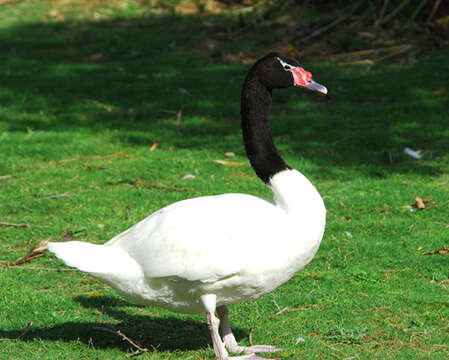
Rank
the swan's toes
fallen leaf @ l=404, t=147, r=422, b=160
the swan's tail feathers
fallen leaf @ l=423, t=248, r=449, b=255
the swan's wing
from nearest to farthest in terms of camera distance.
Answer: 1. the swan's wing
2. the swan's tail feathers
3. the swan's toes
4. fallen leaf @ l=423, t=248, r=449, b=255
5. fallen leaf @ l=404, t=147, r=422, b=160

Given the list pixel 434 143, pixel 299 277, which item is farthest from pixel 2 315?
pixel 434 143

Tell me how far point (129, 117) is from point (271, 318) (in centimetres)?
627

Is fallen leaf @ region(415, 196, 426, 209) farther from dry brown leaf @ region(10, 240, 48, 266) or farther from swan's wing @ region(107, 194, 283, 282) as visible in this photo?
dry brown leaf @ region(10, 240, 48, 266)

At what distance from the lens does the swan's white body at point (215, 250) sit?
14.5 ft

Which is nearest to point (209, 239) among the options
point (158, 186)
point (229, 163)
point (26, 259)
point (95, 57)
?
point (26, 259)

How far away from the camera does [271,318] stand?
18.0ft

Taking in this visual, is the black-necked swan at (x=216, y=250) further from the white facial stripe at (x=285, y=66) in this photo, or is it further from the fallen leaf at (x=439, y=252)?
the fallen leaf at (x=439, y=252)

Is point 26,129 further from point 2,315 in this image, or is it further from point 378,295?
point 378,295

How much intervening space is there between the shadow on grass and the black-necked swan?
4.16 metres

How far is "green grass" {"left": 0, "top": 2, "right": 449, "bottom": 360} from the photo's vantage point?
5250mm

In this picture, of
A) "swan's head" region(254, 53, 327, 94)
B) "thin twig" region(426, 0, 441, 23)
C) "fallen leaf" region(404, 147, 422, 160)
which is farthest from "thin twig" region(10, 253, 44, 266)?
"thin twig" region(426, 0, 441, 23)

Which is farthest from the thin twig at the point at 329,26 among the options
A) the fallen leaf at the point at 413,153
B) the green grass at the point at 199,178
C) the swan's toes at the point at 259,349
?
the swan's toes at the point at 259,349

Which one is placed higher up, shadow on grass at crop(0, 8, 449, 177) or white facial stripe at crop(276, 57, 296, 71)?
white facial stripe at crop(276, 57, 296, 71)

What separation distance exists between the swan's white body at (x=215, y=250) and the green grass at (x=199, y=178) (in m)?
0.57
